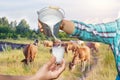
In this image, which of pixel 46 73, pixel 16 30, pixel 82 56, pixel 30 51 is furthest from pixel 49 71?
pixel 82 56

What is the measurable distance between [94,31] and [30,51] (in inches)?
146

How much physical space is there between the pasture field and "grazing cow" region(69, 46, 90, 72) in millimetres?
A: 60

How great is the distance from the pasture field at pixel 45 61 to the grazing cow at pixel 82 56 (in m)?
0.06

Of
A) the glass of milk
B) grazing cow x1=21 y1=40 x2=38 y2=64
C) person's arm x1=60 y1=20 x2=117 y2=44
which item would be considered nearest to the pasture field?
grazing cow x1=21 y1=40 x2=38 y2=64

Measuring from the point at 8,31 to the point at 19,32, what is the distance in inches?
6.0

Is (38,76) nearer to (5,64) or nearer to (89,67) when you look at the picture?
(5,64)

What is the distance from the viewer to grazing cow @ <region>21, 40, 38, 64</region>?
588 cm

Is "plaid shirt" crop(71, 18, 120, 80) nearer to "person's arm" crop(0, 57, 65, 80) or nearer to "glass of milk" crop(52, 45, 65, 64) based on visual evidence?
"glass of milk" crop(52, 45, 65, 64)

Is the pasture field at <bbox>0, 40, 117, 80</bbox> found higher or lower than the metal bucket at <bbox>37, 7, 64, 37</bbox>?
lower

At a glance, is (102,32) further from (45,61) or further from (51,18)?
(45,61)

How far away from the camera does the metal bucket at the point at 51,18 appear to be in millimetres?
1883

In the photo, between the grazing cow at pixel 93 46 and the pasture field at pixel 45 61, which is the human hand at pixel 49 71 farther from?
the grazing cow at pixel 93 46

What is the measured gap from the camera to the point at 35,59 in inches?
233

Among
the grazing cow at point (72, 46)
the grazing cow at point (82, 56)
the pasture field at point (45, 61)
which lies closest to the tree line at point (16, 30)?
the pasture field at point (45, 61)
